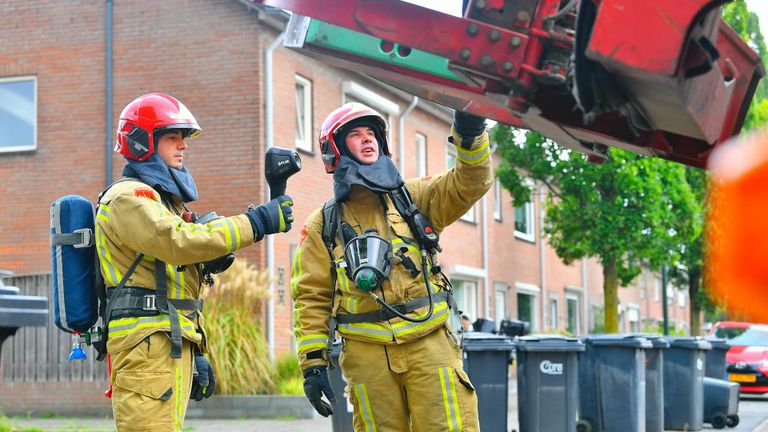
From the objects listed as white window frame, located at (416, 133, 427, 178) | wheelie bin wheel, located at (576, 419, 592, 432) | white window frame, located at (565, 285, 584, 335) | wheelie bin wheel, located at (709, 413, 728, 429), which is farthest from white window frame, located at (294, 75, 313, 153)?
white window frame, located at (565, 285, 584, 335)

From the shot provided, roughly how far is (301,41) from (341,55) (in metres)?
0.15

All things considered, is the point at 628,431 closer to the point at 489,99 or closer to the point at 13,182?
the point at 489,99

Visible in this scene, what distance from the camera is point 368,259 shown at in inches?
182

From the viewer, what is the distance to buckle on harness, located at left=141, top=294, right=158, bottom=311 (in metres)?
4.38

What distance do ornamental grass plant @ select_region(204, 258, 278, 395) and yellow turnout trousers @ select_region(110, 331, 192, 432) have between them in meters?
8.37

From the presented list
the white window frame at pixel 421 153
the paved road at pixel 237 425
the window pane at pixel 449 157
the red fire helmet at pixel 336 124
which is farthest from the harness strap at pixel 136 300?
the window pane at pixel 449 157

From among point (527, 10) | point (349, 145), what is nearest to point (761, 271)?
Answer: point (527, 10)

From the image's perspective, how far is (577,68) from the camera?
269 cm

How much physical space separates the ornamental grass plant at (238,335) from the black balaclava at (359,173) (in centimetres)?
806

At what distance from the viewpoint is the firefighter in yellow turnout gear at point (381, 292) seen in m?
4.65

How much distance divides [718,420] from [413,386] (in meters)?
8.27

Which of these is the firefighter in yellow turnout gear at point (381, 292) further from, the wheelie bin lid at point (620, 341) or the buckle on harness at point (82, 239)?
the wheelie bin lid at point (620, 341)

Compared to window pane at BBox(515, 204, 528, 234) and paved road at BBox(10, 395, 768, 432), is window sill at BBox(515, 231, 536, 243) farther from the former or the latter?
paved road at BBox(10, 395, 768, 432)

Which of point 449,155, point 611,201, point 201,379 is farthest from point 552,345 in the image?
point 449,155
